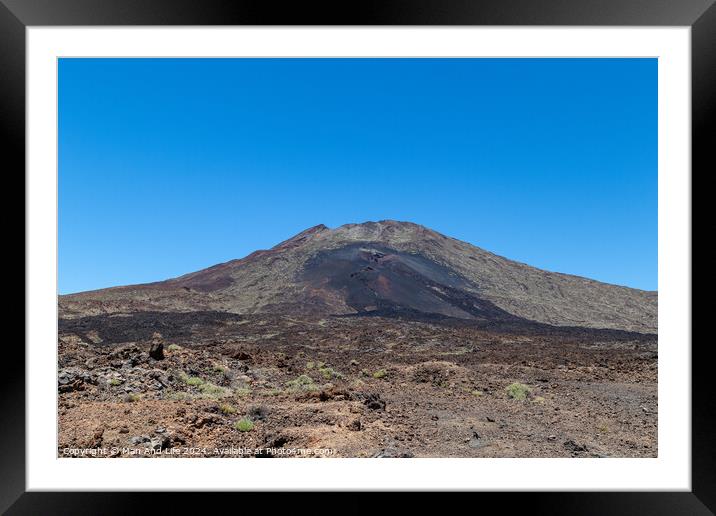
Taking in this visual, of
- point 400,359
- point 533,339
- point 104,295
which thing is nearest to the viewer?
point 400,359

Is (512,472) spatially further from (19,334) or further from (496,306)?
(496,306)

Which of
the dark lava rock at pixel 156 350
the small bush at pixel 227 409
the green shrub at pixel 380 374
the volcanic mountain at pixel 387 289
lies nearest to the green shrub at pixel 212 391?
the dark lava rock at pixel 156 350

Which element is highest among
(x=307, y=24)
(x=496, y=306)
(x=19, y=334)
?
(x=307, y=24)

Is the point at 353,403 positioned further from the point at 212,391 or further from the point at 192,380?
the point at 192,380

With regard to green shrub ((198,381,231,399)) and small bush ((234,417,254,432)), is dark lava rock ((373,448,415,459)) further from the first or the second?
green shrub ((198,381,231,399))

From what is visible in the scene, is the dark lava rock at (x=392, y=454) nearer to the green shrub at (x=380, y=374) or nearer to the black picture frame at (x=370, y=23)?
the black picture frame at (x=370, y=23)

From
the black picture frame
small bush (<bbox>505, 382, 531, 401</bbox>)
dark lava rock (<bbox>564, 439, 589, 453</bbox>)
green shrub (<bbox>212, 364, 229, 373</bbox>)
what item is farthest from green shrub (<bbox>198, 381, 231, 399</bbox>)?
the black picture frame

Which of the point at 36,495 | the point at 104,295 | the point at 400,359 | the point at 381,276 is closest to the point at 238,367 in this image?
the point at 400,359

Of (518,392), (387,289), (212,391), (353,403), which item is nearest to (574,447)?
(353,403)
